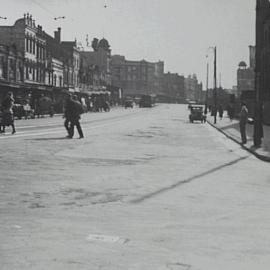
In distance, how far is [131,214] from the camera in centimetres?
788

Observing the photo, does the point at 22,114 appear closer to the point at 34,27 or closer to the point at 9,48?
the point at 9,48

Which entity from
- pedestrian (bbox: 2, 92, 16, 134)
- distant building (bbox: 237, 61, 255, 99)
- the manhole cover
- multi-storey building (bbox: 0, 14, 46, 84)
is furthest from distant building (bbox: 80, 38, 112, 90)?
the manhole cover

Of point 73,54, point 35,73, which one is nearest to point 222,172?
point 35,73

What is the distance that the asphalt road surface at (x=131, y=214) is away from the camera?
18.4ft

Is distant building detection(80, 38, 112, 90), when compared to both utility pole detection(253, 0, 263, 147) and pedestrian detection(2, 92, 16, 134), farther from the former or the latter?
utility pole detection(253, 0, 263, 147)

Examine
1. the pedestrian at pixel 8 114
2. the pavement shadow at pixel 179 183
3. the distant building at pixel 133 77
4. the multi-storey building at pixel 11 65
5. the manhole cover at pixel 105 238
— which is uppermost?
the distant building at pixel 133 77

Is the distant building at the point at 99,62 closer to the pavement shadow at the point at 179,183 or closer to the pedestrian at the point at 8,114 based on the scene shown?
the pedestrian at the point at 8,114

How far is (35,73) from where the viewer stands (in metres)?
74.6

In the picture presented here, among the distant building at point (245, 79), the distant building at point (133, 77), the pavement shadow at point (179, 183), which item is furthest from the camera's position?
the distant building at point (133, 77)

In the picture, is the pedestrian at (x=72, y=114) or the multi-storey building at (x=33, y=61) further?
A: the multi-storey building at (x=33, y=61)

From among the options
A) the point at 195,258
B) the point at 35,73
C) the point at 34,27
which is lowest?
the point at 195,258

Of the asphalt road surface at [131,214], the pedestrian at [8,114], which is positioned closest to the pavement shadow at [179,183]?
the asphalt road surface at [131,214]

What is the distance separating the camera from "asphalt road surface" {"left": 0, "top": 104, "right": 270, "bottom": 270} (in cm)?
560

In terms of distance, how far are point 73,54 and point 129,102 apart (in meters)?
17.3
